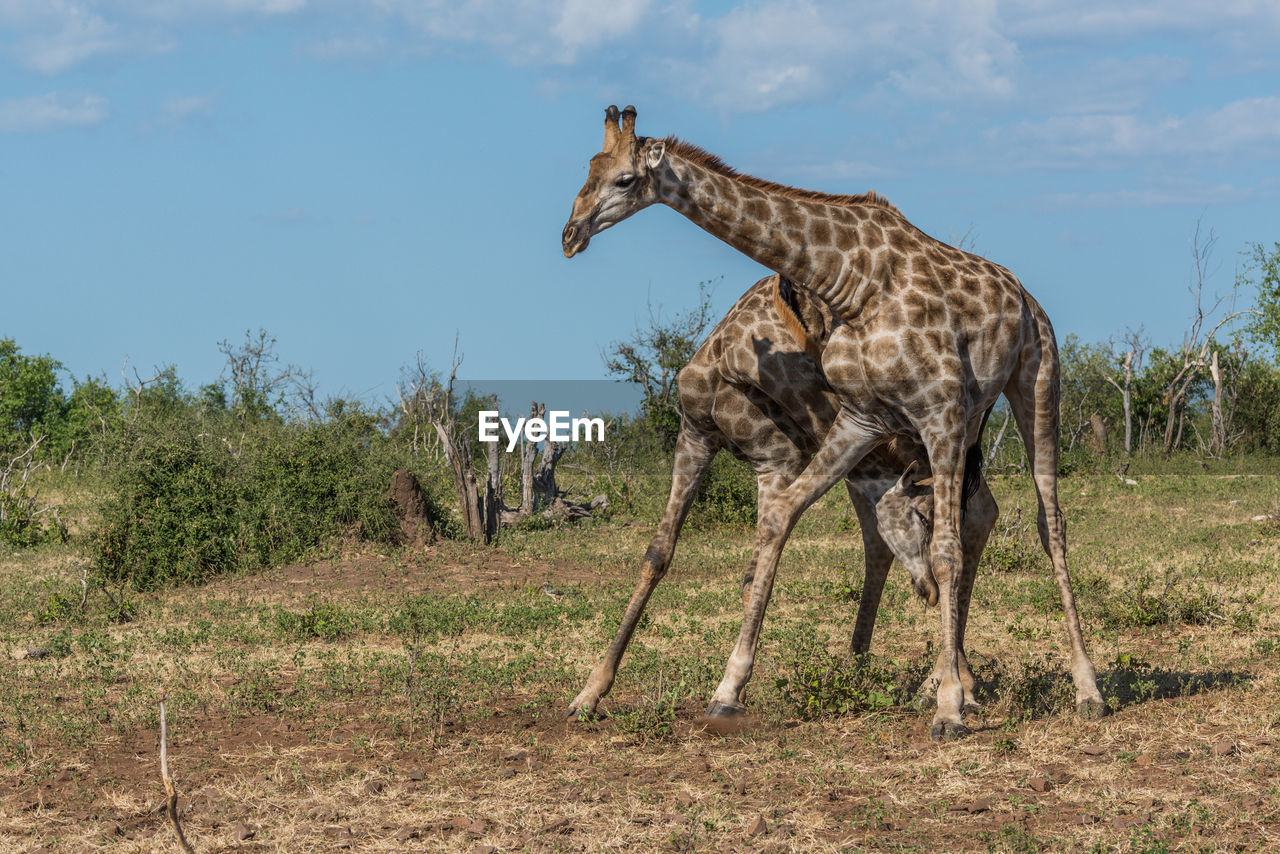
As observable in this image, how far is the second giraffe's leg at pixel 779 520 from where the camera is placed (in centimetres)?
611

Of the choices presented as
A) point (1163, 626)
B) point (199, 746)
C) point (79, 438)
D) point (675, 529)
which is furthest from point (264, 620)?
point (79, 438)

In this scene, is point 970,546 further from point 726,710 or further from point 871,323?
point 726,710

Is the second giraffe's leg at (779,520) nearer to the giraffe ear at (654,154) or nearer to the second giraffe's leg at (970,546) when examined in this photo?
the second giraffe's leg at (970,546)

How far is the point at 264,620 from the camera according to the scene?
1071 cm

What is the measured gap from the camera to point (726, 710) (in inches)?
246

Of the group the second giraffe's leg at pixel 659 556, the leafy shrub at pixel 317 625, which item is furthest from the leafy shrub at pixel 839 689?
the leafy shrub at pixel 317 625

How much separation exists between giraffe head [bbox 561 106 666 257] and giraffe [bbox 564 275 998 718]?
3.94ft

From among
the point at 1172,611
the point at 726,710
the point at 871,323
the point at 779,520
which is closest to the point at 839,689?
the point at 726,710

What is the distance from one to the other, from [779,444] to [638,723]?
188 cm

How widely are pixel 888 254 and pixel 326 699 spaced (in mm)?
4518

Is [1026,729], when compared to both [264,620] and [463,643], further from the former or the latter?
[264,620]

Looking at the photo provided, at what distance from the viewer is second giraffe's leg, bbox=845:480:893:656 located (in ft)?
23.1

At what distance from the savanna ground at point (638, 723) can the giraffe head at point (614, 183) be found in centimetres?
254

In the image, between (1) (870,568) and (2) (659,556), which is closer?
(2) (659,556)
